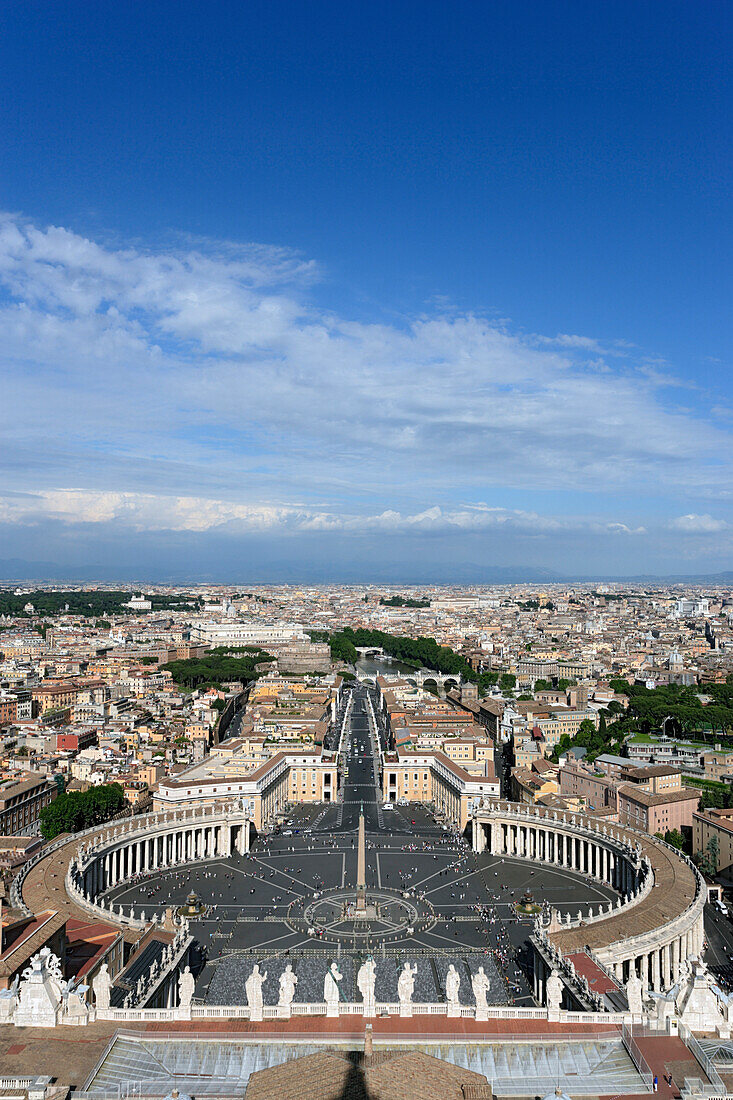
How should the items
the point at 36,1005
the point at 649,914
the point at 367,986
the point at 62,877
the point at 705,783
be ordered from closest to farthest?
the point at 36,1005 → the point at 367,986 → the point at 649,914 → the point at 62,877 → the point at 705,783

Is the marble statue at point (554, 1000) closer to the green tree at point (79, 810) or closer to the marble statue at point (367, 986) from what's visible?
the marble statue at point (367, 986)

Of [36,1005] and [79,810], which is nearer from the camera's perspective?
[36,1005]

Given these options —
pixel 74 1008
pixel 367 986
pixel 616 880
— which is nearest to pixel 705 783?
pixel 616 880

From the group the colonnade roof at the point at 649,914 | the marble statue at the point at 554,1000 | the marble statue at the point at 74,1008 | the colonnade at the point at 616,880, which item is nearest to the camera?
the marble statue at the point at 74,1008

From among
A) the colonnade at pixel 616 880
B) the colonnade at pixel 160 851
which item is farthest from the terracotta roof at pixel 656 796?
the colonnade at pixel 160 851

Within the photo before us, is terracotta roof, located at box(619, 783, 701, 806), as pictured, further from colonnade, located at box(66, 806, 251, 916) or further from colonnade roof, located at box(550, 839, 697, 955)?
colonnade, located at box(66, 806, 251, 916)

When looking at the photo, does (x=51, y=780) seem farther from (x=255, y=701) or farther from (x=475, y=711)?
(x=475, y=711)

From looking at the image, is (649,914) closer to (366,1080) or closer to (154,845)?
(366,1080)

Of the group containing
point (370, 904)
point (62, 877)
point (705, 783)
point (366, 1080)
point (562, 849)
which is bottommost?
point (562, 849)

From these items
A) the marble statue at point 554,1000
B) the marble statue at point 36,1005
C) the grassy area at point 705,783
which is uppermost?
the marble statue at point 36,1005

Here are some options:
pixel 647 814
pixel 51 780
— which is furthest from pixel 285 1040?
pixel 51 780

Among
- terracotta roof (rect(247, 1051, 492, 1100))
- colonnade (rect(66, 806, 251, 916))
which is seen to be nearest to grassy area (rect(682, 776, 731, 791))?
colonnade (rect(66, 806, 251, 916))
